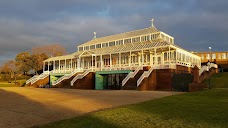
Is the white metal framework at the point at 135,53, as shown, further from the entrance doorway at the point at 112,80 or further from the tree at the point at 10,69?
the tree at the point at 10,69

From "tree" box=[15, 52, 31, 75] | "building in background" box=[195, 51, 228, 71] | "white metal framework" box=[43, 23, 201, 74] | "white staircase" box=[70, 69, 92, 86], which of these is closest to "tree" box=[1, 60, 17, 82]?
"tree" box=[15, 52, 31, 75]

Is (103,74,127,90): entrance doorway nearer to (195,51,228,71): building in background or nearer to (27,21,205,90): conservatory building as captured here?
(27,21,205,90): conservatory building

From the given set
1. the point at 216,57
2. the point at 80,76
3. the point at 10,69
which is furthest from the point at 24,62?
the point at 216,57

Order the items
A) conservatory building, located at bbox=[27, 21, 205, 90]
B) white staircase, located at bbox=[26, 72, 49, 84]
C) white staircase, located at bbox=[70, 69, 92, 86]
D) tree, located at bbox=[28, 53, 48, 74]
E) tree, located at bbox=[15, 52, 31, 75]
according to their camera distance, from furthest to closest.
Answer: tree, located at bbox=[15, 52, 31, 75] < tree, located at bbox=[28, 53, 48, 74] < white staircase, located at bbox=[26, 72, 49, 84] < white staircase, located at bbox=[70, 69, 92, 86] < conservatory building, located at bbox=[27, 21, 205, 90]

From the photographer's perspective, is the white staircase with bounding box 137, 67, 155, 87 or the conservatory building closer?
the white staircase with bounding box 137, 67, 155, 87

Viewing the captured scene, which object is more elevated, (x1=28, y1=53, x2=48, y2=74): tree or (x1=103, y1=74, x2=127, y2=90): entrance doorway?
(x1=28, y1=53, x2=48, y2=74): tree

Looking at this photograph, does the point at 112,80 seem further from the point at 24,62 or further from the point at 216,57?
the point at 24,62

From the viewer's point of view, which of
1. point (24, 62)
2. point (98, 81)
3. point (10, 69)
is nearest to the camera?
point (98, 81)

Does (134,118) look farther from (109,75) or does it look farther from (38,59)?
(38,59)

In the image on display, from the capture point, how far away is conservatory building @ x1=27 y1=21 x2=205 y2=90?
29561 mm

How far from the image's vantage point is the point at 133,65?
3744 cm

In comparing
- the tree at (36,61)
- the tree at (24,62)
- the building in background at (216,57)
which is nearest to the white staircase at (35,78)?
the tree at (36,61)

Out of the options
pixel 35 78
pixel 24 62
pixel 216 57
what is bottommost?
pixel 35 78

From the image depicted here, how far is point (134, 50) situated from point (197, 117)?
27.4 m
